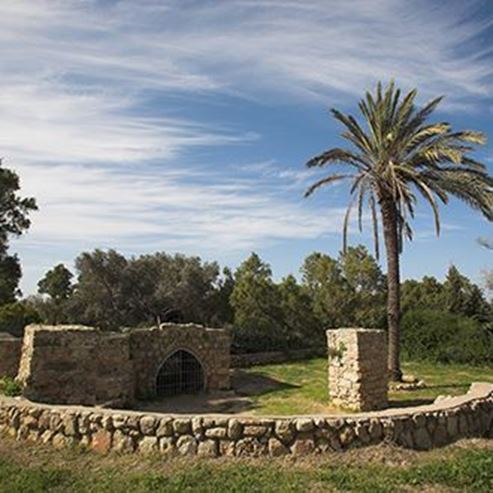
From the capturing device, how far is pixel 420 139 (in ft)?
55.3

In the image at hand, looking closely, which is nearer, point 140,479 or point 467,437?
point 140,479

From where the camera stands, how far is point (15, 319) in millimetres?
24109

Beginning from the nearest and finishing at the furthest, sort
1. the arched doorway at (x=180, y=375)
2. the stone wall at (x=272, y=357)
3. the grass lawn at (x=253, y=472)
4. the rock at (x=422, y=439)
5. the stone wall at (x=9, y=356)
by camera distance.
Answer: the grass lawn at (x=253, y=472) → the rock at (x=422, y=439) → the stone wall at (x=9, y=356) → the arched doorway at (x=180, y=375) → the stone wall at (x=272, y=357)

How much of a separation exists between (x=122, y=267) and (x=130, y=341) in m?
22.2

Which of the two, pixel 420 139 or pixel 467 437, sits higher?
pixel 420 139

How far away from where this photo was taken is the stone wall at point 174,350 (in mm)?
16297

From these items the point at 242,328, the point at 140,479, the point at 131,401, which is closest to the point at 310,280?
the point at 242,328

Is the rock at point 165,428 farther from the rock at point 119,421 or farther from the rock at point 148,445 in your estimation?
the rock at point 119,421

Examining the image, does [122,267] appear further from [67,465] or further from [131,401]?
[67,465]

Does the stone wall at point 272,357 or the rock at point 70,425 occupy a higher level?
the rock at point 70,425

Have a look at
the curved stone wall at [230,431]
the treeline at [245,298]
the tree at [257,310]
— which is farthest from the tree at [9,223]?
the curved stone wall at [230,431]

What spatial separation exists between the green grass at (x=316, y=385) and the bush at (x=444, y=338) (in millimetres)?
692

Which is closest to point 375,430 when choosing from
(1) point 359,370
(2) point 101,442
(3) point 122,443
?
(3) point 122,443

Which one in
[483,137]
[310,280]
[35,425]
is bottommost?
[35,425]
